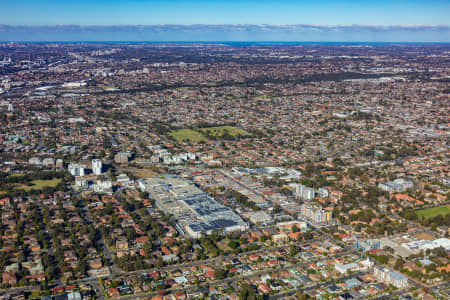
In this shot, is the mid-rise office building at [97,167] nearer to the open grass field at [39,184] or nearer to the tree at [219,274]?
the open grass field at [39,184]

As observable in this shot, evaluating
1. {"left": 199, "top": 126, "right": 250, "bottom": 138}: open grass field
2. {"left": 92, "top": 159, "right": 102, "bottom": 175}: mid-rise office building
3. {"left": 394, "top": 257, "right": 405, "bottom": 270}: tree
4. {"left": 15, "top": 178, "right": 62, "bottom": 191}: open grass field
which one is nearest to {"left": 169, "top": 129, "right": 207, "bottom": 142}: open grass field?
{"left": 199, "top": 126, "right": 250, "bottom": 138}: open grass field

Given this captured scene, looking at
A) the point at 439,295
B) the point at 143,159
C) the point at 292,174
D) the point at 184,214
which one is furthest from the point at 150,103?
the point at 439,295

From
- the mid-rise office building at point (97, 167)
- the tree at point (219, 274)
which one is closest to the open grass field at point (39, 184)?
the mid-rise office building at point (97, 167)

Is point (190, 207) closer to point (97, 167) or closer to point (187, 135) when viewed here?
point (97, 167)

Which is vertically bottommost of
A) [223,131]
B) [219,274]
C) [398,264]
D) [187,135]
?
[219,274]

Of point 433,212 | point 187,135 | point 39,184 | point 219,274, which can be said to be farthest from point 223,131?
point 219,274

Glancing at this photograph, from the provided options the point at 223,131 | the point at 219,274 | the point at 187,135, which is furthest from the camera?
the point at 223,131

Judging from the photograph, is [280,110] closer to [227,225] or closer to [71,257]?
[227,225]
